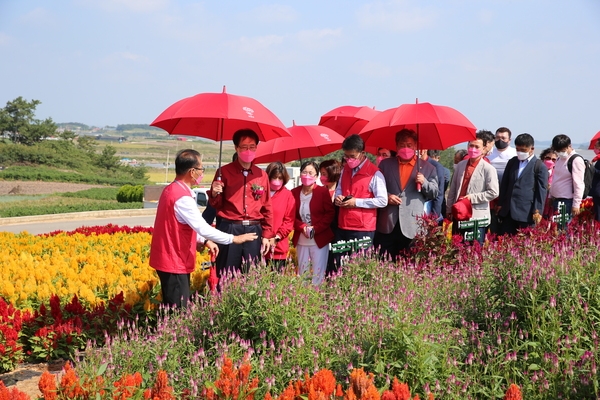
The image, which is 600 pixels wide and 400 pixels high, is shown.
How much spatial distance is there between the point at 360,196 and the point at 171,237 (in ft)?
7.70

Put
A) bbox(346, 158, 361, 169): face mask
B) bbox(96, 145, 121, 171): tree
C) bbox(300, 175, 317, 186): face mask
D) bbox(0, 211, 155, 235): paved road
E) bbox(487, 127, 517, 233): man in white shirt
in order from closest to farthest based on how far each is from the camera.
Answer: bbox(346, 158, 361, 169): face mask, bbox(300, 175, 317, 186): face mask, bbox(487, 127, 517, 233): man in white shirt, bbox(0, 211, 155, 235): paved road, bbox(96, 145, 121, 171): tree

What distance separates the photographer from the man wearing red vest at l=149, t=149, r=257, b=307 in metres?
5.20

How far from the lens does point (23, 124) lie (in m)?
63.5

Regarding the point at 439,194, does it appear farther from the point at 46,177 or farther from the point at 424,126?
the point at 46,177

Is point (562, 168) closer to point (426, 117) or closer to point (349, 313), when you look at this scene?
point (426, 117)

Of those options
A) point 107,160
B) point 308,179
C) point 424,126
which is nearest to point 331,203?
point 308,179

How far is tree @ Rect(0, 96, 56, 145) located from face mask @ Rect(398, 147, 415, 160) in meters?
61.4

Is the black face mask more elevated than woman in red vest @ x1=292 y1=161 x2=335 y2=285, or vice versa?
the black face mask

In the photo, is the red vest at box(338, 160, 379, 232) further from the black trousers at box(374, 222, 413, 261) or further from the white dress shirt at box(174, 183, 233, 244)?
the white dress shirt at box(174, 183, 233, 244)

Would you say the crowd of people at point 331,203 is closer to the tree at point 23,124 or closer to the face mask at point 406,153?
the face mask at point 406,153

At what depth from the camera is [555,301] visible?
4164mm

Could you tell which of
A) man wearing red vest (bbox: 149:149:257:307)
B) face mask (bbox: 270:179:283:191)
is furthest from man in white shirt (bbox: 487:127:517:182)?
man wearing red vest (bbox: 149:149:257:307)

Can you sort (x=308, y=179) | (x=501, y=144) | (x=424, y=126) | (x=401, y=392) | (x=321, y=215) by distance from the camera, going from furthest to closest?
1. (x=501, y=144)
2. (x=424, y=126)
3. (x=321, y=215)
4. (x=308, y=179)
5. (x=401, y=392)

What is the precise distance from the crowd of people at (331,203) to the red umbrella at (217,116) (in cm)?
28
